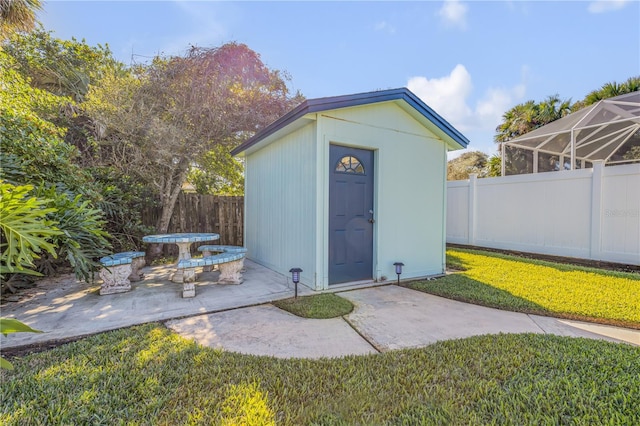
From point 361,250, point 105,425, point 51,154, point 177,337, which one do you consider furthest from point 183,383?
point 51,154

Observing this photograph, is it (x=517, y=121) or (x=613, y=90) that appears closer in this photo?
(x=613, y=90)

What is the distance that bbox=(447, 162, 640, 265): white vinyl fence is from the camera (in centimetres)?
583

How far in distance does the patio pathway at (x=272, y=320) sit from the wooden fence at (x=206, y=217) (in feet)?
9.54

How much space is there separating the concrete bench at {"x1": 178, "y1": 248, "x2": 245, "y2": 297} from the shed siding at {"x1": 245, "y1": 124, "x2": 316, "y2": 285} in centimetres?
99

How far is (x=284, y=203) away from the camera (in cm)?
544

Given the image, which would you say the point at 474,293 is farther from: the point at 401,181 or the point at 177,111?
the point at 177,111

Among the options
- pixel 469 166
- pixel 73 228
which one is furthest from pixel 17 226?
pixel 469 166

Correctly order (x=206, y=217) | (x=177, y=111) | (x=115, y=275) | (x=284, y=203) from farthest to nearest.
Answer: (x=206, y=217)
(x=177, y=111)
(x=284, y=203)
(x=115, y=275)

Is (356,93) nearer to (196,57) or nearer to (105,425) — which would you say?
(105,425)

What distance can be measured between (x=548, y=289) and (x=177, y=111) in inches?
348

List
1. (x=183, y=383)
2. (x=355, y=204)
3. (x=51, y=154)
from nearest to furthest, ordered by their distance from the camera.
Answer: (x=183, y=383), (x=51, y=154), (x=355, y=204)

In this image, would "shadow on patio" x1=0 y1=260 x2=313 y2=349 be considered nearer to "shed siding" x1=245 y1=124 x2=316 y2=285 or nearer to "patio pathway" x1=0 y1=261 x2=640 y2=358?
"patio pathway" x1=0 y1=261 x2=640 y2=358

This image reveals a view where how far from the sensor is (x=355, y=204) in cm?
484

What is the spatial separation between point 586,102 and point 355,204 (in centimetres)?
1633
